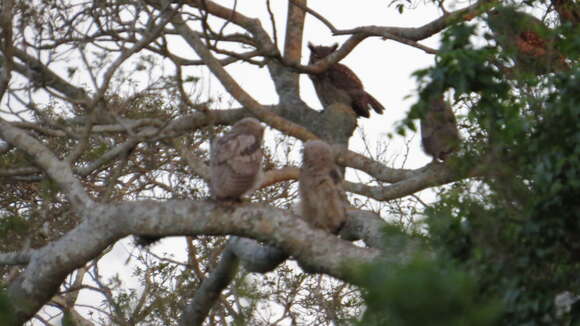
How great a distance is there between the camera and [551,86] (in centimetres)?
528

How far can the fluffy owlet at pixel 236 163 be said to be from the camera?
633 centimetres

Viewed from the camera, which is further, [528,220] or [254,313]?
[254,313]

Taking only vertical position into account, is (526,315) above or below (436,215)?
below

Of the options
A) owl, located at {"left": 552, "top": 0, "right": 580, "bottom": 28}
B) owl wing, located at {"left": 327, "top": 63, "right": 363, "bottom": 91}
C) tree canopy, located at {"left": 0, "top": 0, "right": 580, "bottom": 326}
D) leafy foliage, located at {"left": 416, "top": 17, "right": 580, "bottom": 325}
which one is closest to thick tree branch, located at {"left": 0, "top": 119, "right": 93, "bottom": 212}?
tree canopy, located at {"left": 0, "top": 0, "right": 580, "bottom": 326}

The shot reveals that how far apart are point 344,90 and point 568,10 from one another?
3231 millimetres

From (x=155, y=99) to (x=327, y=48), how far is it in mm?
2769

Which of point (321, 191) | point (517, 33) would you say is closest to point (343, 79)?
point (321, 191)

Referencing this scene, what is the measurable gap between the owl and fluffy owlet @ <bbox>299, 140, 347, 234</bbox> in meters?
3.11

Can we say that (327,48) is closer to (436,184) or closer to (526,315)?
(436,184)

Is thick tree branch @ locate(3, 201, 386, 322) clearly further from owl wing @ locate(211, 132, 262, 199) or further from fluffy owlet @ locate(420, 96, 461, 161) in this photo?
fluffy owlet @ locate(420, 96, 461, 161)

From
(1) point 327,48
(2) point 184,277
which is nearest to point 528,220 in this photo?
(2) point 184,277

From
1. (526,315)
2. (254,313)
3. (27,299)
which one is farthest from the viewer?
(254,313)

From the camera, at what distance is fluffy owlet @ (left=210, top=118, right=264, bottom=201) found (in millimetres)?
6332

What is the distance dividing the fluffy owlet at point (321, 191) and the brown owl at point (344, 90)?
13.9 feet
